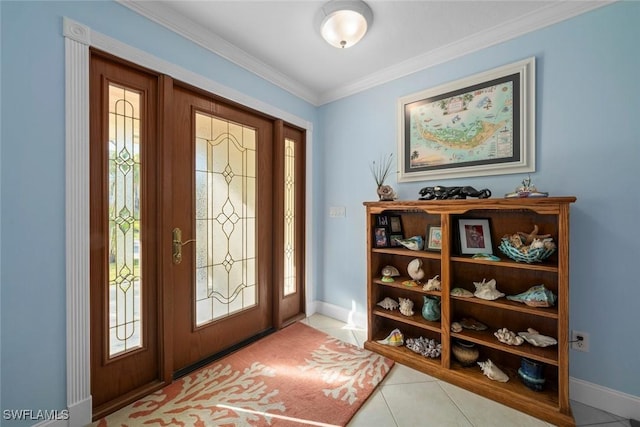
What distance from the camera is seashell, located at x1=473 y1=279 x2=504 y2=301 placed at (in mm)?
1647

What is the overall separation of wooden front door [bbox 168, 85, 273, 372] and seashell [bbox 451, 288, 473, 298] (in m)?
1.61

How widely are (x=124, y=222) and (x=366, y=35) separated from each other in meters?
2.11

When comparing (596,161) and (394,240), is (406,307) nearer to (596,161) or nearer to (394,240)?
(394,240)

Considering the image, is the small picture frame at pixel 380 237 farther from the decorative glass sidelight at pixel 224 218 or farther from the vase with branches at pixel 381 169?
the decorative glass sidelight at pixel 224 218

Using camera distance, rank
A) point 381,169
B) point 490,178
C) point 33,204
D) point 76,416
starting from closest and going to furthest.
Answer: point 33,204 → point 76,416 → point 490,178 → point 381,169

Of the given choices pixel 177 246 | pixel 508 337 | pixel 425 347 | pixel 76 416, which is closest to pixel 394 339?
pixel 425 347

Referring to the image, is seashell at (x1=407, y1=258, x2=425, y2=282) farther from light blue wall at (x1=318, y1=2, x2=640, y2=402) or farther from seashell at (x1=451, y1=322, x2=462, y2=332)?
light blue wall at (x1=318, y1=2, x2=640, y2=402)

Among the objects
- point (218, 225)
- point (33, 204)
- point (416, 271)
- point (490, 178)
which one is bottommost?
point (416, 271)

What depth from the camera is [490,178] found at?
1.87 meters

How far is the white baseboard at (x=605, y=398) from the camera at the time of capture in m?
1.42

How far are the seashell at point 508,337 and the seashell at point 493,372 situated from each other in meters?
0.19

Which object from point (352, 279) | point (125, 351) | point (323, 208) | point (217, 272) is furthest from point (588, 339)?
point (125, 351)

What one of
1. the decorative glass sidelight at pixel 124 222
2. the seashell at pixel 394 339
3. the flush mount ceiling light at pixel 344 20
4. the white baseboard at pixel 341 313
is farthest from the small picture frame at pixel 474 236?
the decorative glass sidelight at pixel 124 222

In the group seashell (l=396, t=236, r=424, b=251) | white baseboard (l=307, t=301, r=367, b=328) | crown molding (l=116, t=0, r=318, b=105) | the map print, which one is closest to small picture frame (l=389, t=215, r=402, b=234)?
seashell (l=396, t=236, r=424, b=251)
